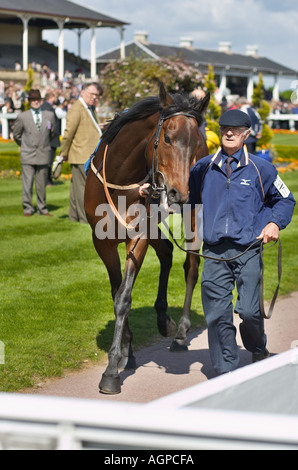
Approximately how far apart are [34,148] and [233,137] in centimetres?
841

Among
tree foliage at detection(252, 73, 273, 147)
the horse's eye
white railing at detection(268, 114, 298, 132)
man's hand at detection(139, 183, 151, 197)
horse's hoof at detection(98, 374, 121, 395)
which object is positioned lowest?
white railing at detection(268, 114, 298, 132)

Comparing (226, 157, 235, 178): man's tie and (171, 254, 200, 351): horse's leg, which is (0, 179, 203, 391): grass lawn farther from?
(226, 157, 235, 178): man's tie

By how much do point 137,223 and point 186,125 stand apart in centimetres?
85

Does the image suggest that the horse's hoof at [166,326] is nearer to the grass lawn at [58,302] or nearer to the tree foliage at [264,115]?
the grass lawn at [58,302]

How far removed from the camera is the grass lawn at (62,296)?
5.70 m

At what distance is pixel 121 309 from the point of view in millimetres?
5133

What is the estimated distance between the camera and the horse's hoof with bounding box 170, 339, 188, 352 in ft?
19.7

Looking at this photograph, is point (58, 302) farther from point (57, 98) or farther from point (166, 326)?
point (57, 98)

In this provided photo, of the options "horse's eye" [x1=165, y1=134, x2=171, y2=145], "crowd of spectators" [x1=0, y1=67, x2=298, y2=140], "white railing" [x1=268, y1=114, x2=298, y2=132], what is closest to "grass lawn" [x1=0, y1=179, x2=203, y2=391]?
"horse's eye" [x1=165, y1=134, x2=171, y2=145]

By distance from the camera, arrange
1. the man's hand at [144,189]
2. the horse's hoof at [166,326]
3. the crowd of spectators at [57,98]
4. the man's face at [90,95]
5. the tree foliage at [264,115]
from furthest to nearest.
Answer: the crowd of spectators at [57,98], the tree foliage at [264,115], the man's face at [90,95], the horse's hoof at [166,326], the man's hand at [144,189]

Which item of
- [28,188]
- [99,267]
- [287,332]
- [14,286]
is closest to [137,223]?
[287,332]

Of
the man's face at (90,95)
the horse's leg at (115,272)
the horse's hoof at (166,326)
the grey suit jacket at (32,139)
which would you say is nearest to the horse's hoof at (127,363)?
the horse's leg at (115,272)

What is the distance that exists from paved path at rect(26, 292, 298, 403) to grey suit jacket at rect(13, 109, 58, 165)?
678 centimetres
